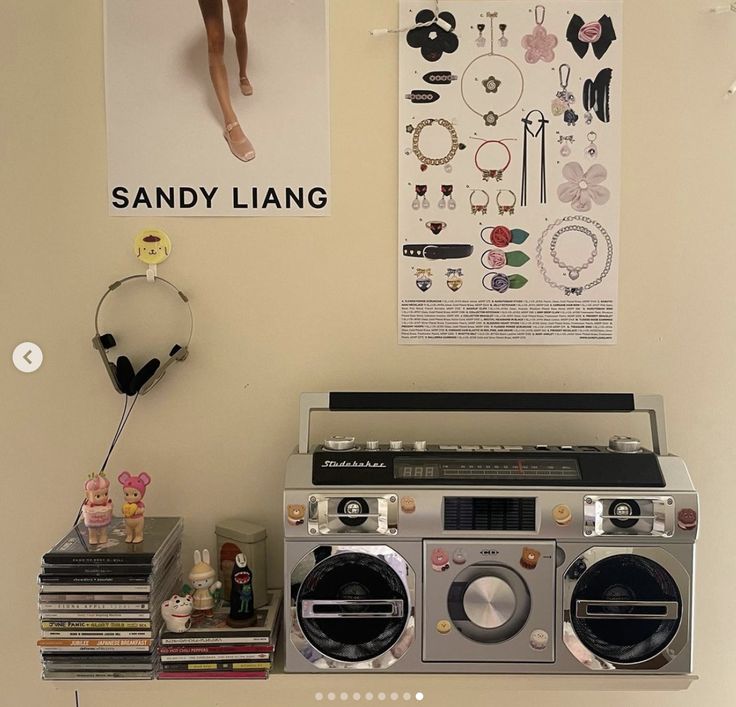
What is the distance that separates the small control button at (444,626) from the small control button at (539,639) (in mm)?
124

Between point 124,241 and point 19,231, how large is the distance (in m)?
0.18

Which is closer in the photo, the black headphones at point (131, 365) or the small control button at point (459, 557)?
the small control button at point (459, 557)

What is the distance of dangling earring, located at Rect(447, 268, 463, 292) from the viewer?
135 cm

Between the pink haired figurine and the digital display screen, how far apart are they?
42 cm

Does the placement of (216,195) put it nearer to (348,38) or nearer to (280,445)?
(348,38)

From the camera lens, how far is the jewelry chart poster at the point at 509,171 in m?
1.32

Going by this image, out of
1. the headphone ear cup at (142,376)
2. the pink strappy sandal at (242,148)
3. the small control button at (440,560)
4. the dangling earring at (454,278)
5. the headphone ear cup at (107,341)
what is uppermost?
the pink strappy sandal at (242,148)

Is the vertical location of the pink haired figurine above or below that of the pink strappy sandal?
below

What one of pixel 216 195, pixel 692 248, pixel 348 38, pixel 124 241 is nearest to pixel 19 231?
pixel 124 241

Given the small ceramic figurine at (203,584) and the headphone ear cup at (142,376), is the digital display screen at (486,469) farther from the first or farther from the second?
the headphone ear cup at (142,376)

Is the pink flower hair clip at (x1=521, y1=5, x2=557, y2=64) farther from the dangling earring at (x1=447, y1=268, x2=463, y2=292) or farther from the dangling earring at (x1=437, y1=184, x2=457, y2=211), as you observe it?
the dangling earring at (x1=447, y1=268, x2=463, y2=292)

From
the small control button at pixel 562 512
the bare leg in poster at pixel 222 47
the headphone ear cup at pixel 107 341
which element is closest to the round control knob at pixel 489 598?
the small control button at pixel 562 512

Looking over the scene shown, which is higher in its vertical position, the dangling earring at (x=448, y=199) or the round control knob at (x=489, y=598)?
the dangling earring at (x=448, y=199)

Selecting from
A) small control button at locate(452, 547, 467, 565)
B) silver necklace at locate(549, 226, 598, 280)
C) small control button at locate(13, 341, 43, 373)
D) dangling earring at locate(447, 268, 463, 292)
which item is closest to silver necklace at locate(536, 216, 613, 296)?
silver necklace at locate(549, 226, 598, 280)
